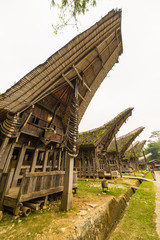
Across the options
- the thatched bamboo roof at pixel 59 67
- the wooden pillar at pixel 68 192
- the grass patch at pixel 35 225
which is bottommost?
the grass patch at pixel 35 225

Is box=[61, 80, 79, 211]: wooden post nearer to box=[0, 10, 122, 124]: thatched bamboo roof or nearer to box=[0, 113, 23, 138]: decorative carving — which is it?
box=[0, 10, 122, 124]: thatched bamboo roof

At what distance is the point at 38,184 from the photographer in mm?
3947

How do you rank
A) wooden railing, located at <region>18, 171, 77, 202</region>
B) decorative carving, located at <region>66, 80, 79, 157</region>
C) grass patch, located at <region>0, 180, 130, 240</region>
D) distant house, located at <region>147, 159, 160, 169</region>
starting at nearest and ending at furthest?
grass patch, located at <region>0, 180, 130, 240</region>, wooden railing, located at <region>18, 171, 77, 202</region>, decorative carving, located at <region>66, 80, 79, 157</region>, distant house, located at <region>147, 159, 160, 169</region>

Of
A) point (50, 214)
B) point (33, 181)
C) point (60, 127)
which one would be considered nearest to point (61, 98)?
point (60, 127)

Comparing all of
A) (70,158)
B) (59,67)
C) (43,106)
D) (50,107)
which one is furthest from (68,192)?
(50,107)

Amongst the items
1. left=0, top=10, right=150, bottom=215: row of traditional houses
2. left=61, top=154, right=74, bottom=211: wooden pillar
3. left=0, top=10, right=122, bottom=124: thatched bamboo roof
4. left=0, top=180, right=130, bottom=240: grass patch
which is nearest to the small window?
left=0, top=10, right=150, bottom=215: row of traditional houses

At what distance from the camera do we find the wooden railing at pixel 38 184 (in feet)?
11.4

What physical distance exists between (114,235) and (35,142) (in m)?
6.59

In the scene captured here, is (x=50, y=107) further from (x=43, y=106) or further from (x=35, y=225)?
(x=35, y=225)

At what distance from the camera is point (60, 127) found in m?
9.46

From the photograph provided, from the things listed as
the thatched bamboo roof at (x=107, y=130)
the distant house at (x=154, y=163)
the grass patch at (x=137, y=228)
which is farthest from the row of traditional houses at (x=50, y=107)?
the distant house at (x=154, y=163)

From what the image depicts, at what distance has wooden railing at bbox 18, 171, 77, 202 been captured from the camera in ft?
11.4

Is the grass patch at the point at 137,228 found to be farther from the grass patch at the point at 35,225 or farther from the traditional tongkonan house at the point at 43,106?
the traditional tongkonan house at the point at 43,106

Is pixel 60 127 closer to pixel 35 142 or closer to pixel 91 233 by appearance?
pixel 35 142
